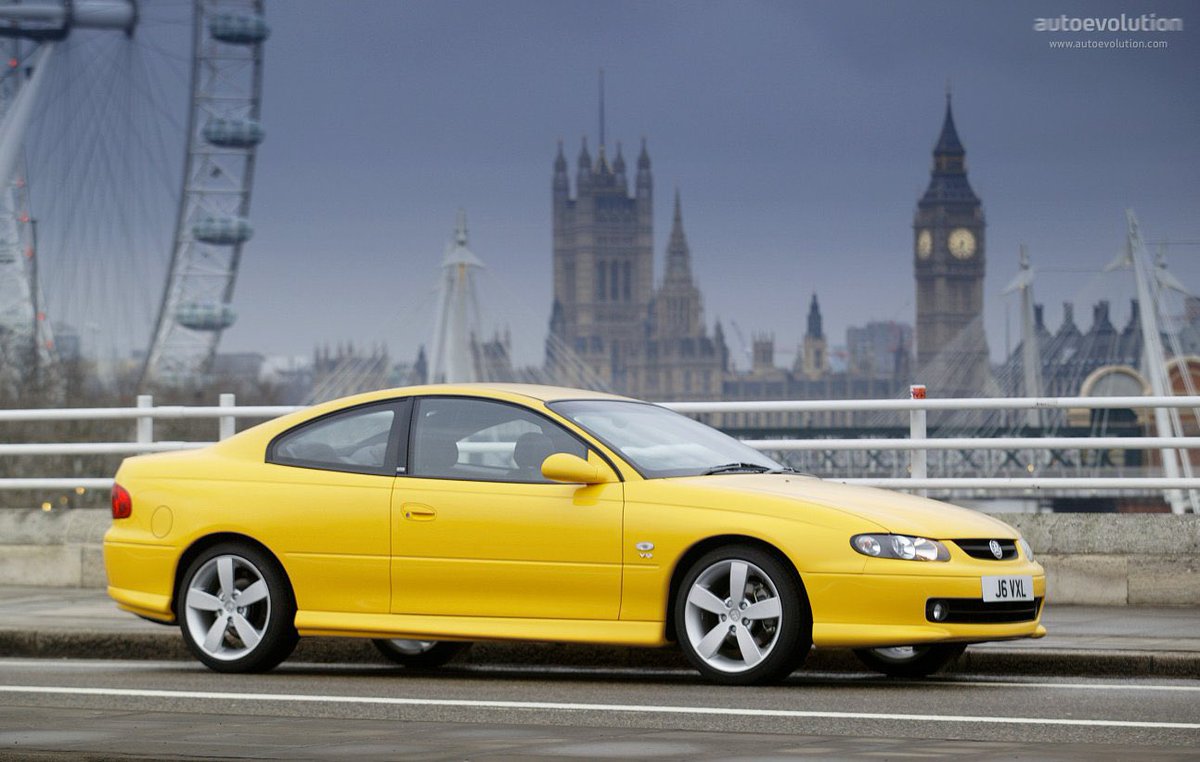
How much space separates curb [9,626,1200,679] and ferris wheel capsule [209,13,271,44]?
91.5 meters

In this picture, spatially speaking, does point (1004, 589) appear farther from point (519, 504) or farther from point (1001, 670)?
point (519, 504)

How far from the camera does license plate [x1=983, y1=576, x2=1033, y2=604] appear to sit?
761cm

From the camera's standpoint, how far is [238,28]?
98438 mm

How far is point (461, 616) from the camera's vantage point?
821 centimetres

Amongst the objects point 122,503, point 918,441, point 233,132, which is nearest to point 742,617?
point 122,503

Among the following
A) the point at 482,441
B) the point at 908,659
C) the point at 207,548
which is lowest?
the point at 908,659

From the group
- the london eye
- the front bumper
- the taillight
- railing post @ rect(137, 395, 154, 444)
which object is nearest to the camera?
the front bumper

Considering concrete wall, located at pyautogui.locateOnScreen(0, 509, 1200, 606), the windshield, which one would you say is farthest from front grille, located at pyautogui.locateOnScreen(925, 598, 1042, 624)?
concrete wall, located at pyautogui.locateOnScreen(0, 509, 1200, 606)

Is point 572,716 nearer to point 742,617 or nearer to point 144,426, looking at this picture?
point 742,617

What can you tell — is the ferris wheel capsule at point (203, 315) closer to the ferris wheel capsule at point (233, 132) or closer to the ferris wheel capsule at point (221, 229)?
the ferris wheel capsule at point (221, 229)

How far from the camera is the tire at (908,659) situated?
8289 mm

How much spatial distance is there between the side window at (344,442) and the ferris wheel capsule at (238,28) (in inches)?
3636

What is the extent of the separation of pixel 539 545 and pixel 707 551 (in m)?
0.73

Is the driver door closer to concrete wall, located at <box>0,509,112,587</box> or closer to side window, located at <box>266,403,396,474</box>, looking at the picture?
side window, located at <box>266,403,396,474</box>
